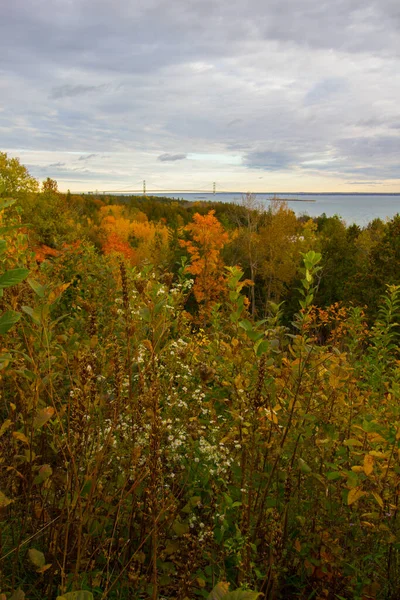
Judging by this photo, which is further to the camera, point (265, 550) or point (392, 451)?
point (265, 550)

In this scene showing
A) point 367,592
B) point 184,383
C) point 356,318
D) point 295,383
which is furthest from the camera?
point 356,318

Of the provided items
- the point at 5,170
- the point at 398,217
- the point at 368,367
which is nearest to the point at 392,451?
the point at 368,367

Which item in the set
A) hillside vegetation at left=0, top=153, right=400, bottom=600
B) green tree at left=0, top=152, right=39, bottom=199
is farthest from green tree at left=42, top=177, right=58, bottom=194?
hillside vegetation at left=0, top=153, right=400, bottom=600

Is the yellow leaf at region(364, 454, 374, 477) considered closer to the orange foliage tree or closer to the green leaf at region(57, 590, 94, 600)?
the green leaf at region(57, 590, 94, 600)

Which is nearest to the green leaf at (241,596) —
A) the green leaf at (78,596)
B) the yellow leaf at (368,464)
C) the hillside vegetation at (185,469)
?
the hillside vegetation at (185,469)

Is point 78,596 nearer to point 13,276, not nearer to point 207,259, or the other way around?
point 13,276

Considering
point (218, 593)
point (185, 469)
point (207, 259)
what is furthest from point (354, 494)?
point (207, 259)

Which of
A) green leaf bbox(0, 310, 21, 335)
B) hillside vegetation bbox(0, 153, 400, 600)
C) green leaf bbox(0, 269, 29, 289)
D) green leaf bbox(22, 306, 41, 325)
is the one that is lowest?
hillside vegetation bbox(0, 153, 400, 600)

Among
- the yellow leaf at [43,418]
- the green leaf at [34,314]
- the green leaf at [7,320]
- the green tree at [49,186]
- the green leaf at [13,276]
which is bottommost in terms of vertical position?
the yellow leaf at [43,418]

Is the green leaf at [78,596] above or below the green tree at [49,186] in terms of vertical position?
below

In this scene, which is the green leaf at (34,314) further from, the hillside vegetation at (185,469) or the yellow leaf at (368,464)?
the yellow leaf at (368,464)

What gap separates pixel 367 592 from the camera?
2367 mm

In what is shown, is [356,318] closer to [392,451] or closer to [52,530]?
[392,451]

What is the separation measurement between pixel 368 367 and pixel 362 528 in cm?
394
